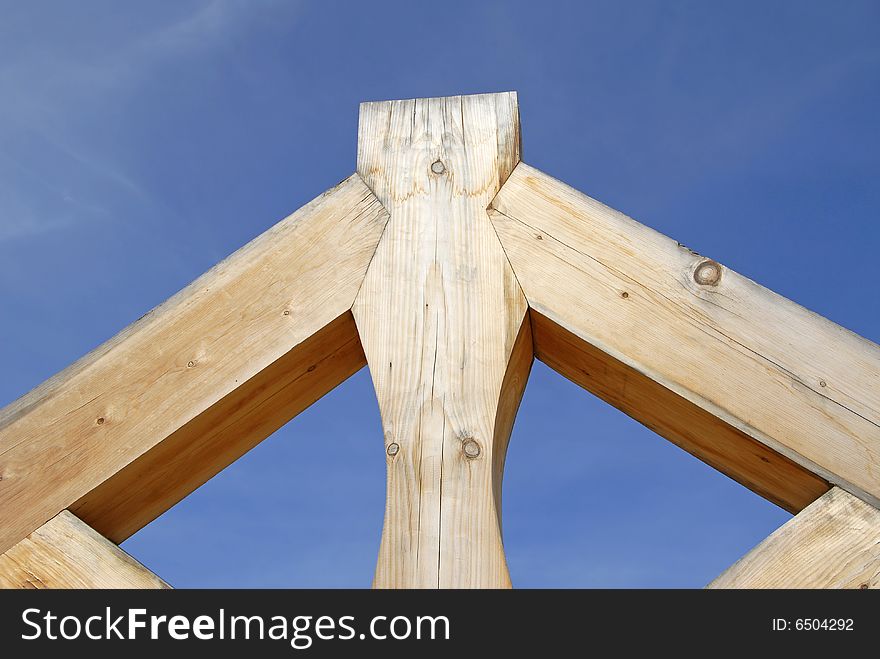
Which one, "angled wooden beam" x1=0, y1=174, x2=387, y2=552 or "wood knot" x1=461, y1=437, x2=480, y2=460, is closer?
"wood knot" x1=461, y1=437, x2=480, y2=460

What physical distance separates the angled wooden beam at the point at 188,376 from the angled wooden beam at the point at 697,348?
305mm

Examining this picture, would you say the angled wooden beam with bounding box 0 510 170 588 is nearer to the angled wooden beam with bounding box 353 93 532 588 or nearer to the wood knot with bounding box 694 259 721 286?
the angled wooden beam with bounding box 353 93 532 588

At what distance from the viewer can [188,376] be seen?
4.76 ft

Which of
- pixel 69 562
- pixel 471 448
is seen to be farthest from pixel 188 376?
pixel 471 448

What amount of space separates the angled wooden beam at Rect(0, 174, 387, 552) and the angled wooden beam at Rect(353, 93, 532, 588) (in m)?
0.07

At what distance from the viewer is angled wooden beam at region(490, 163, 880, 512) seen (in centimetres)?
130

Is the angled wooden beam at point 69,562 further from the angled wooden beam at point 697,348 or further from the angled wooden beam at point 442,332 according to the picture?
the angled wooden beam at point 697,348

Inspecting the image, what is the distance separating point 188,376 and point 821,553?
1018 millimetres

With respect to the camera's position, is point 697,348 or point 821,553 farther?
point 697,348

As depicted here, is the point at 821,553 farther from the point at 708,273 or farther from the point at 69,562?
the point at 69,562

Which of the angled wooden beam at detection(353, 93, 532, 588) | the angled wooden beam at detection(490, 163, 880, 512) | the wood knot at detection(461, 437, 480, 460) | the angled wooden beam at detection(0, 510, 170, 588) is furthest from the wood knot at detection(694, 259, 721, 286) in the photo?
the angled wooden beam at detection(0, 510, 170, 588)
